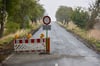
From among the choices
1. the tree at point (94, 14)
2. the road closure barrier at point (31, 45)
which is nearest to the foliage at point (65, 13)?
the tree at point (94, 14)

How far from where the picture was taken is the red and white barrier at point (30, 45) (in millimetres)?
22531

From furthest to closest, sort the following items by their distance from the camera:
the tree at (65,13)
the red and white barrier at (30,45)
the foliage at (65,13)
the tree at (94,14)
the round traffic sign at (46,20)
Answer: the foliage at (65,13)
the tree at (65,13)
the tree at (94,14)
the round traffic sign at (46,20)
the red and white barrier at (30,45)

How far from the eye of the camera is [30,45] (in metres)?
22.6

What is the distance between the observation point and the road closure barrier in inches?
887

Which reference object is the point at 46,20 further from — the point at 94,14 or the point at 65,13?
the point at 65,13

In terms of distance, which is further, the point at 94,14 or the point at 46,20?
the point at 94,14

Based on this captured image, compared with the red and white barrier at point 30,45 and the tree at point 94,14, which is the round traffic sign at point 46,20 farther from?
the tree at point 94,14

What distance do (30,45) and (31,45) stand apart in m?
0.07

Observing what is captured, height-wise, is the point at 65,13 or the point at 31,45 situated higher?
the point at 65,13

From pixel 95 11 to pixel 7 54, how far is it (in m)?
32.6

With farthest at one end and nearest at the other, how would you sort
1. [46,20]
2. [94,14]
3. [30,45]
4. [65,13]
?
[65,13]
[94,14]
[46,20]
[30,45]

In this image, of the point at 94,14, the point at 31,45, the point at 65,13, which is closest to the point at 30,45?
the point at 31,45

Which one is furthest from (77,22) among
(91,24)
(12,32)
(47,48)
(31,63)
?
(31,63)

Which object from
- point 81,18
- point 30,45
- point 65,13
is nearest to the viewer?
point 30,45
